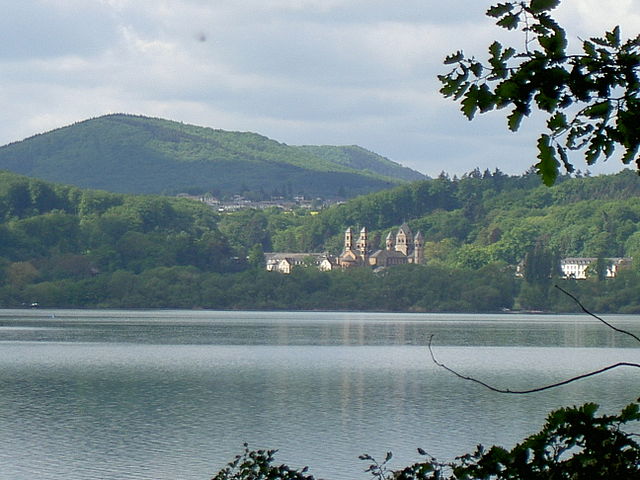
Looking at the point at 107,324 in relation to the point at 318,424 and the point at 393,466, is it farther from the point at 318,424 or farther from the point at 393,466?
the point at 393,466

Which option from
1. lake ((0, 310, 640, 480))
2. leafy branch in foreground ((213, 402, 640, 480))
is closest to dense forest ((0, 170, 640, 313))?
lake ((0, 310, 640, 480))

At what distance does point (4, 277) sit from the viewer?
14450 centimetres

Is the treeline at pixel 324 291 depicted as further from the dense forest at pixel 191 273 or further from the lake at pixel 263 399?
the lake at pixel 263 399

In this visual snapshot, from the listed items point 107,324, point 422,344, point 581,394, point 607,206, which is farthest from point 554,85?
point 607,206

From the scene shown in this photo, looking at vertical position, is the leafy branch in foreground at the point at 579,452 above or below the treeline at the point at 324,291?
below

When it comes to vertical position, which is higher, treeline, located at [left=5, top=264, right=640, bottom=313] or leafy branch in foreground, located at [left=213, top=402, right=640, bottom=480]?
treeline, located at [left=5, top=264, right=640, bottom=313]

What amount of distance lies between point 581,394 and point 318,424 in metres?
12.8

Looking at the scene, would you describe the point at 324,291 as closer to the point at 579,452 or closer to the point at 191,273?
the point at 191,273

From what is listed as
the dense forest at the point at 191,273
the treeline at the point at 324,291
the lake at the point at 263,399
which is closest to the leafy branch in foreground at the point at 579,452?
the lake at the point at 263,399

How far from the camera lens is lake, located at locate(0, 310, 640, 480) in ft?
95.5

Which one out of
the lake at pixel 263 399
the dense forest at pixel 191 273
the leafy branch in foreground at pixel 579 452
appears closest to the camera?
→ the leafy branch in foreground at pixel 579 452

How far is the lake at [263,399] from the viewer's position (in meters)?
29.1

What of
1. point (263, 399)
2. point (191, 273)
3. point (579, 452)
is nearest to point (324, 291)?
point (191, 273)

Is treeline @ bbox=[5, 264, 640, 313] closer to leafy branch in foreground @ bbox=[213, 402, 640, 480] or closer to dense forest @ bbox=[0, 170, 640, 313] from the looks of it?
dense forest @ bbox=[0, 170, 640, 313]
